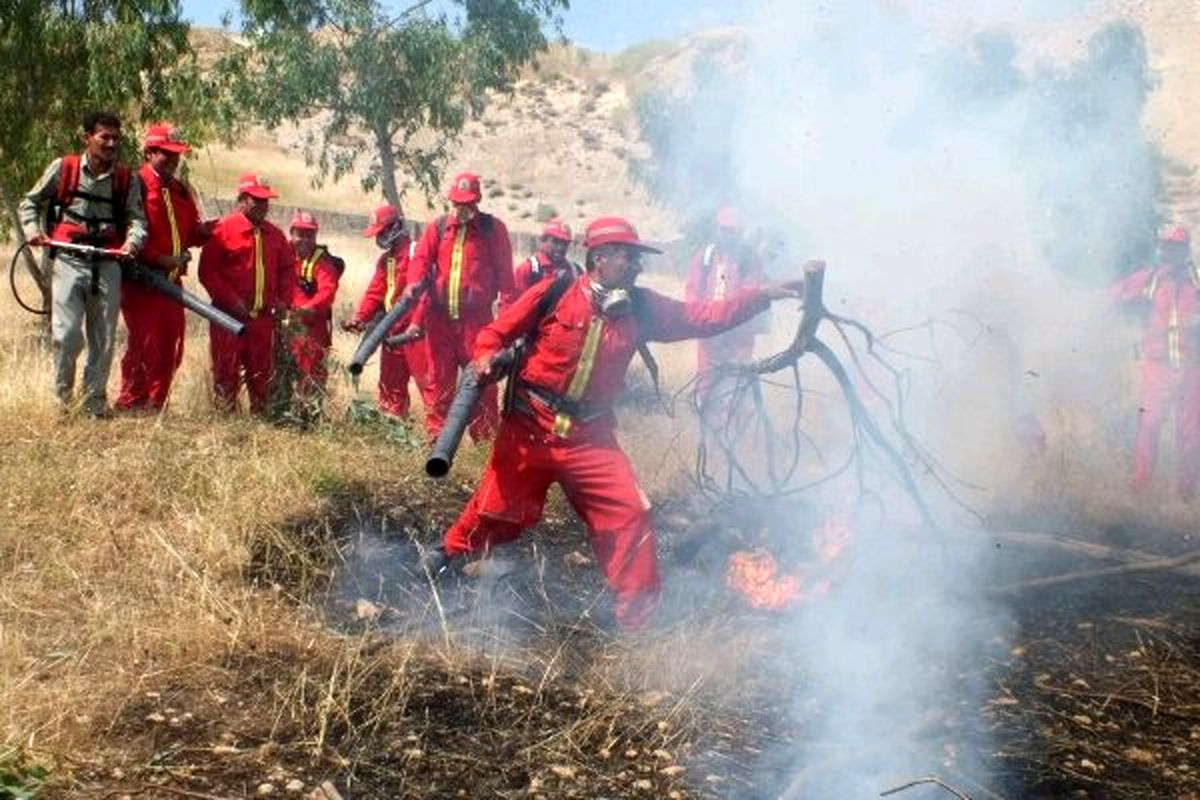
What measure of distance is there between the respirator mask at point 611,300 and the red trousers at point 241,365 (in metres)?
3.43

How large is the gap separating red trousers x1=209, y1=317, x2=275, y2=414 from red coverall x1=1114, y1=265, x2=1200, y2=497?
6.15 meters

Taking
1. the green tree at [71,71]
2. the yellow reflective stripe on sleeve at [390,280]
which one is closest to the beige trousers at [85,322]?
the yellow reflective stripe on sleeve at [390,280]

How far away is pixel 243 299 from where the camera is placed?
26.6 ft

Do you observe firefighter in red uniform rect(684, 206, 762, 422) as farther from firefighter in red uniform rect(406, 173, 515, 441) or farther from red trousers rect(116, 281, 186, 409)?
red trousers rect(116, 281, 186, 409)

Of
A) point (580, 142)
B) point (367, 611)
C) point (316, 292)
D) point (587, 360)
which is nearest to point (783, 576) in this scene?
point (587, 360)

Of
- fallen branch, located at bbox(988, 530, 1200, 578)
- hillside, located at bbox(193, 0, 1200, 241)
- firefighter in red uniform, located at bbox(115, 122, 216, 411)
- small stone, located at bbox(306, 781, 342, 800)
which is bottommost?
small stone, located at bbox(306, 781, 342, 800)

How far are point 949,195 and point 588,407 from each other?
5987 millimetres

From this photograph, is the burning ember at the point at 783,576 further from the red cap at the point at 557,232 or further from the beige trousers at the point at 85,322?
the beige trousers at the point at 85,322

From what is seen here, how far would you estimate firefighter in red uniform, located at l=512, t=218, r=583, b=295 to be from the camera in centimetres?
877

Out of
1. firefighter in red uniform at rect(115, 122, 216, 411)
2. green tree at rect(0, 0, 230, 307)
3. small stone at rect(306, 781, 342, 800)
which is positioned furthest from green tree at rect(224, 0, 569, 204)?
small stone at rect(306, 781, 342, 800)

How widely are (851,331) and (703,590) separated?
4627 mm

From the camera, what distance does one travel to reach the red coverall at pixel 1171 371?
8727mm

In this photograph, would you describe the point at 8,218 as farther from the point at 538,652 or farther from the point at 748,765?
the point at 748,765

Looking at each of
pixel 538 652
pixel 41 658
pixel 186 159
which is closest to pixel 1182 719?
pixel 538 652
